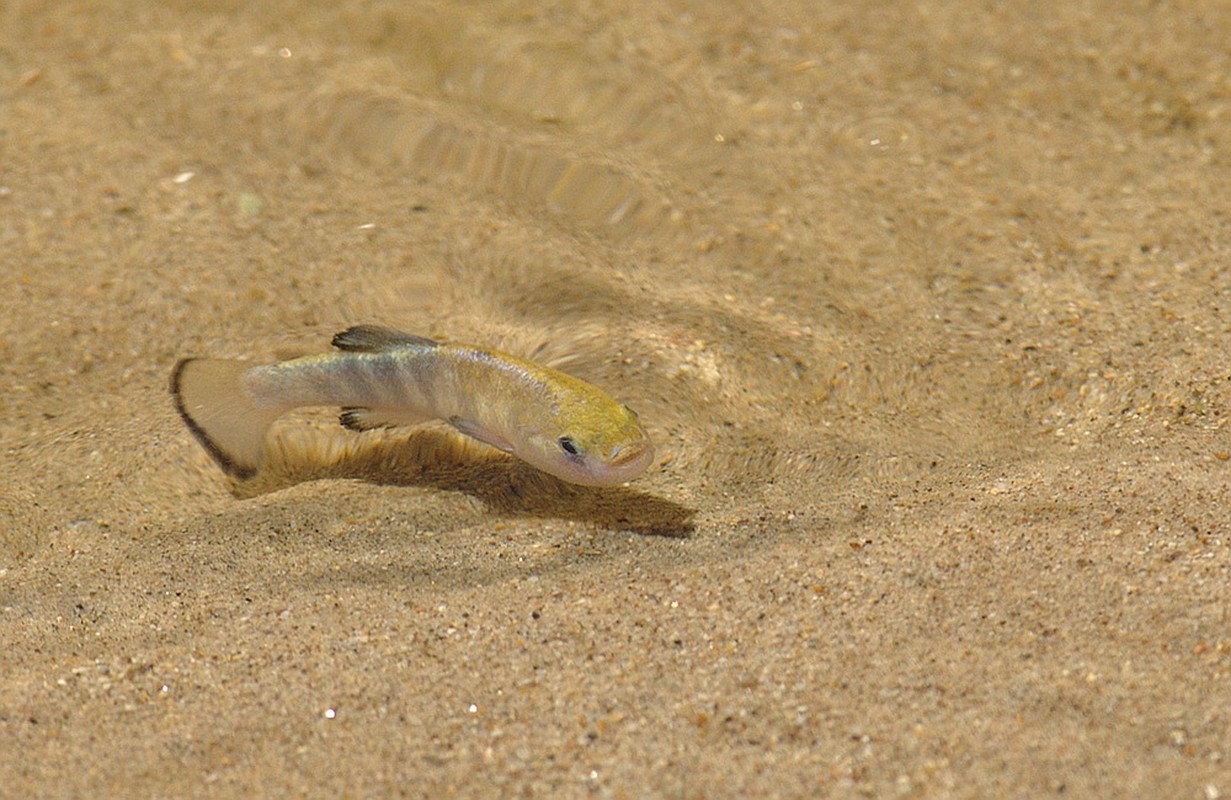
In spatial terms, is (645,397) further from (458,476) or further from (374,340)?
(374,340)

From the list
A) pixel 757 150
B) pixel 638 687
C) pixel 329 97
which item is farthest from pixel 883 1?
pixel 638 687

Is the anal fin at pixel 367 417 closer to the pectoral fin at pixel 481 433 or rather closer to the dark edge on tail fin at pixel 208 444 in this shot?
the pectoral fin at pixel 481 433

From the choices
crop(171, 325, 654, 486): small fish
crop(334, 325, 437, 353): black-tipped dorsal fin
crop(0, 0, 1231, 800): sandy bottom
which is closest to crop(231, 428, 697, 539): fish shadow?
crop(0, 0, 1231, 800): sandy bottom

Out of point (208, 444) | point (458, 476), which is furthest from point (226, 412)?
point (458, 476)

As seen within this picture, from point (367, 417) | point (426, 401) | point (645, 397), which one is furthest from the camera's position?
point (645, 397)

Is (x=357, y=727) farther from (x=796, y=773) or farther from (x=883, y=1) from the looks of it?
(x=883, y=1)

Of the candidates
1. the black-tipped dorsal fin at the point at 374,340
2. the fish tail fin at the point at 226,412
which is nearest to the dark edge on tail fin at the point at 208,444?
the fish tail fin at the point at 226,412
